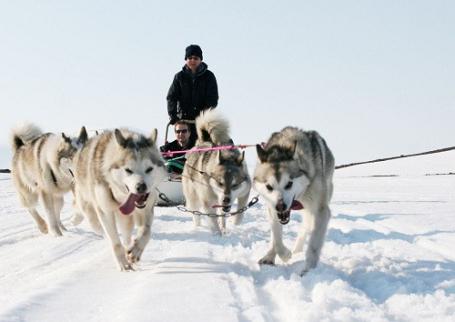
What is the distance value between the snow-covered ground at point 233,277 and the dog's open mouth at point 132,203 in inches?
15.5

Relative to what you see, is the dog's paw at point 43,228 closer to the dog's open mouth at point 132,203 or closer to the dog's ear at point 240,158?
the dog's ear at point 240,158

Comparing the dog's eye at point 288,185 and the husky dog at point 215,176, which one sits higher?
the dog's eye at point 288,185

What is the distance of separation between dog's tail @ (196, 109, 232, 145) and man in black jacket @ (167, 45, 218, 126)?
933 mm

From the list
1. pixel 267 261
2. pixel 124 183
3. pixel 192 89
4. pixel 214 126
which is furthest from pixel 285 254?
pixel 192 89

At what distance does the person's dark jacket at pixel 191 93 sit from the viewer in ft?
22.9

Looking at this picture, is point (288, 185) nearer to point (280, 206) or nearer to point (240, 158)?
point (280, 206)

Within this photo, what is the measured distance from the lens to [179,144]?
708 centimetres

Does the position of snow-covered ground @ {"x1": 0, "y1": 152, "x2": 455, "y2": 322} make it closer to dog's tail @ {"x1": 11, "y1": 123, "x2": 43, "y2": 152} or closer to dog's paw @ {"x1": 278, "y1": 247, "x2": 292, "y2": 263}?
dog's paw @ {"x1": 278, "y1": 247, "x2": 292, "y2": 263}

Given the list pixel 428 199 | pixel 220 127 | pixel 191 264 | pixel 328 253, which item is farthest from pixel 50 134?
pixel 428 199

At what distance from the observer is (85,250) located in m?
4.34

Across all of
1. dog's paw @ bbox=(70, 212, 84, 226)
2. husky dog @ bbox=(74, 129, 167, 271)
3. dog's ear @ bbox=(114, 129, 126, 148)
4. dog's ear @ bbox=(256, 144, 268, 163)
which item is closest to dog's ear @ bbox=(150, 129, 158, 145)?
husky dog @ bbox=(74, 129, 167, 271)

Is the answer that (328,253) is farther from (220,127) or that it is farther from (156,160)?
(220,127)

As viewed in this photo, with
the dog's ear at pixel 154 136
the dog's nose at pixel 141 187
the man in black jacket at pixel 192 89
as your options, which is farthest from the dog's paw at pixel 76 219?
the dog's nose at pixel 141 187

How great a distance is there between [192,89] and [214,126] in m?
1.24
